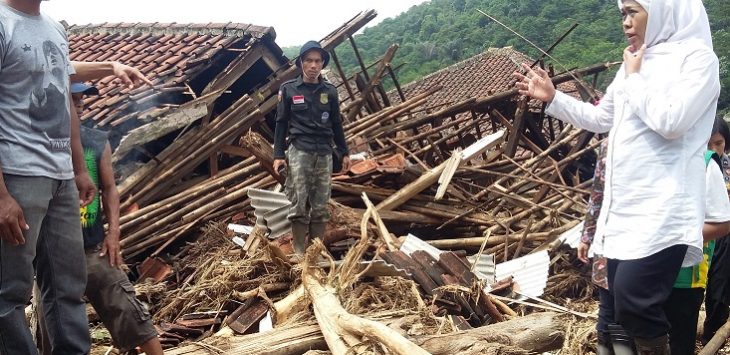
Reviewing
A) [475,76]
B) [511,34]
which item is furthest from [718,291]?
[511,34]

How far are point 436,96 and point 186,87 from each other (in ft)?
75.8

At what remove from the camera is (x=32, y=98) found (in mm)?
2506

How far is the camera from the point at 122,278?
320 cm

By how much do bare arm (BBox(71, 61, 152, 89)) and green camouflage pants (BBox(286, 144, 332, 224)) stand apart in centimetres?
282

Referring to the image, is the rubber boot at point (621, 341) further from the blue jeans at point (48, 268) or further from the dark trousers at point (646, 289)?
the blue jeans at point (48, 268)

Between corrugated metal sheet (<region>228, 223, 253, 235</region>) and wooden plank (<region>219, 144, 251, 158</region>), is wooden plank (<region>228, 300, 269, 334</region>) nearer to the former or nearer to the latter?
corrugated metal sheet (<region>228, 223, 253, 235</region>)

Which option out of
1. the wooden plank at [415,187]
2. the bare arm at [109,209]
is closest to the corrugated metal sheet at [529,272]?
the wooden plank at [415,187]

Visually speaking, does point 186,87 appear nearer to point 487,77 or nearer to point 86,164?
point 86,164

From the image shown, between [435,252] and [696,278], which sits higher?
[696,278]

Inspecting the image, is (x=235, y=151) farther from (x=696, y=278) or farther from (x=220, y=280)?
(x=696, y=278)

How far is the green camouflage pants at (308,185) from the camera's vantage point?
19.5 feet

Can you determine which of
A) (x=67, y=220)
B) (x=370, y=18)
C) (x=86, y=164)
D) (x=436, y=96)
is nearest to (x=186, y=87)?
(x=370, y=18)

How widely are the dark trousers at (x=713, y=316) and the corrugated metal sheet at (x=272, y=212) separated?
3708 millimetres

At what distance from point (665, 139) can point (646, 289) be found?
1.92ft
